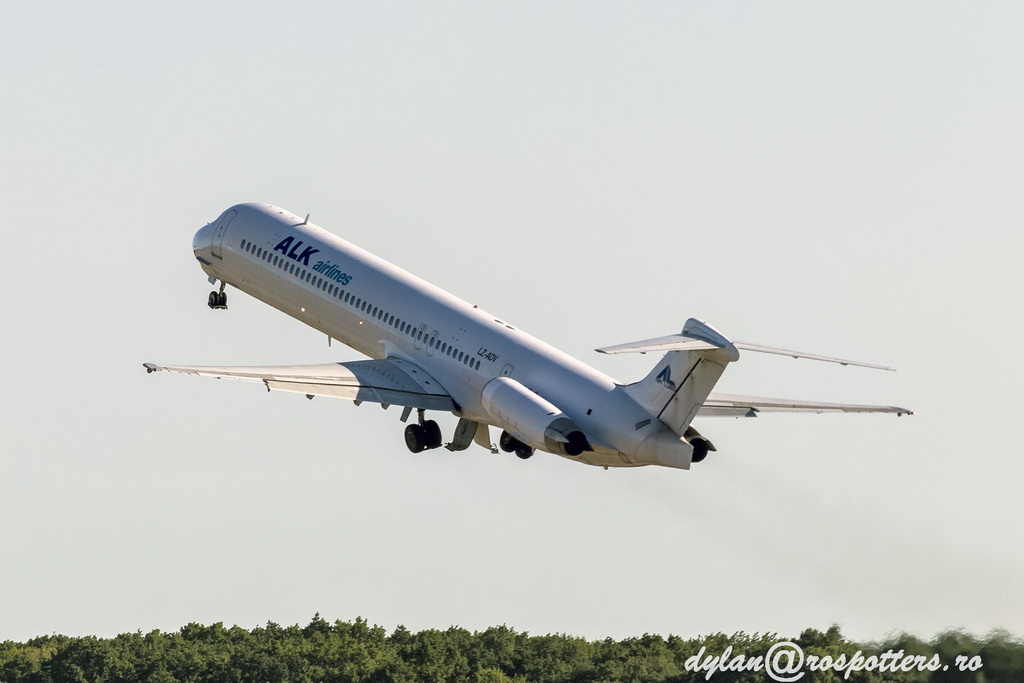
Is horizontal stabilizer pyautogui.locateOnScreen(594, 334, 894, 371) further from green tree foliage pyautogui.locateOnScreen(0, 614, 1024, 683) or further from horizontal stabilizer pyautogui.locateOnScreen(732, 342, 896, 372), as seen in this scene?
green tree foliage pyautogui.locateOnScreen(0, 614, 1024, 683)

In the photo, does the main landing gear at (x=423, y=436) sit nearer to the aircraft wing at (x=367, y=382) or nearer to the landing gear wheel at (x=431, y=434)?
the landing gear wheel at (x=431, y=434)

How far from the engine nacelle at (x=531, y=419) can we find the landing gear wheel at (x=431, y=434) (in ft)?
13.9

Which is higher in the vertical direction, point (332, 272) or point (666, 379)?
point (332, 272)

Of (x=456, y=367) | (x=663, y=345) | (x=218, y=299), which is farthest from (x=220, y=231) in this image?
(x=663, y=345)

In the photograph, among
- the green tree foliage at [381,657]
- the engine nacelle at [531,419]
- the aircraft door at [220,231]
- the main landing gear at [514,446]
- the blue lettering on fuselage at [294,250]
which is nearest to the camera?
the engine nacelle at [531,419]

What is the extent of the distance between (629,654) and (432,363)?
35993mm

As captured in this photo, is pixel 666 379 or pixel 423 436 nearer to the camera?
pixel 666 379

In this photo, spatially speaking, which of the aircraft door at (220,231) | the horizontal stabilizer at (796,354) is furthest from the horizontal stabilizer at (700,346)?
the aircraft door at (220,231)

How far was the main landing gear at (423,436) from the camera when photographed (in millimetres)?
66125

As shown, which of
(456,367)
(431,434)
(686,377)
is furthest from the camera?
(431,434)

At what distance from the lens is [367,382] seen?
64.8 m

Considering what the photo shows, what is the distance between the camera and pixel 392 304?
67.3m

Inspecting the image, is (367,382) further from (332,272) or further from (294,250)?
(294,250)

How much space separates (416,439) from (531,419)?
24.6ft
